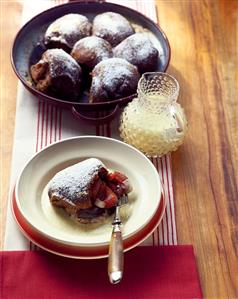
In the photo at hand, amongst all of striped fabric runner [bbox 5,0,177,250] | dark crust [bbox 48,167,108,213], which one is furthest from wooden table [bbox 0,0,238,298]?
dark crust [bbox 48,167,108,213]

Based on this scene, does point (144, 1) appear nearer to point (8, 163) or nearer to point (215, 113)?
point (215, 113)

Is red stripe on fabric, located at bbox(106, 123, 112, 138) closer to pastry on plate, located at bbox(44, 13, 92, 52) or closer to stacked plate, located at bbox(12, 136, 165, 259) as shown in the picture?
stacked plate, located at bbox(12, 136, 165, 259)

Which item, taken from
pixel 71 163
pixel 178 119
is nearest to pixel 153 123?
pixel 178 119

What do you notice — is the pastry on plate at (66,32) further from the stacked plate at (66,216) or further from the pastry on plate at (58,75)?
the stacked plate at (66,216)

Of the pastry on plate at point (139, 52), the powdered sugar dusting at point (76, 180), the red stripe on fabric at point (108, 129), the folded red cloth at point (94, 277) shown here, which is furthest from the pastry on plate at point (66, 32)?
the folded red cloth at point (94, 277)

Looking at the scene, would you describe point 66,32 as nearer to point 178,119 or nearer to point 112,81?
point 112,81
